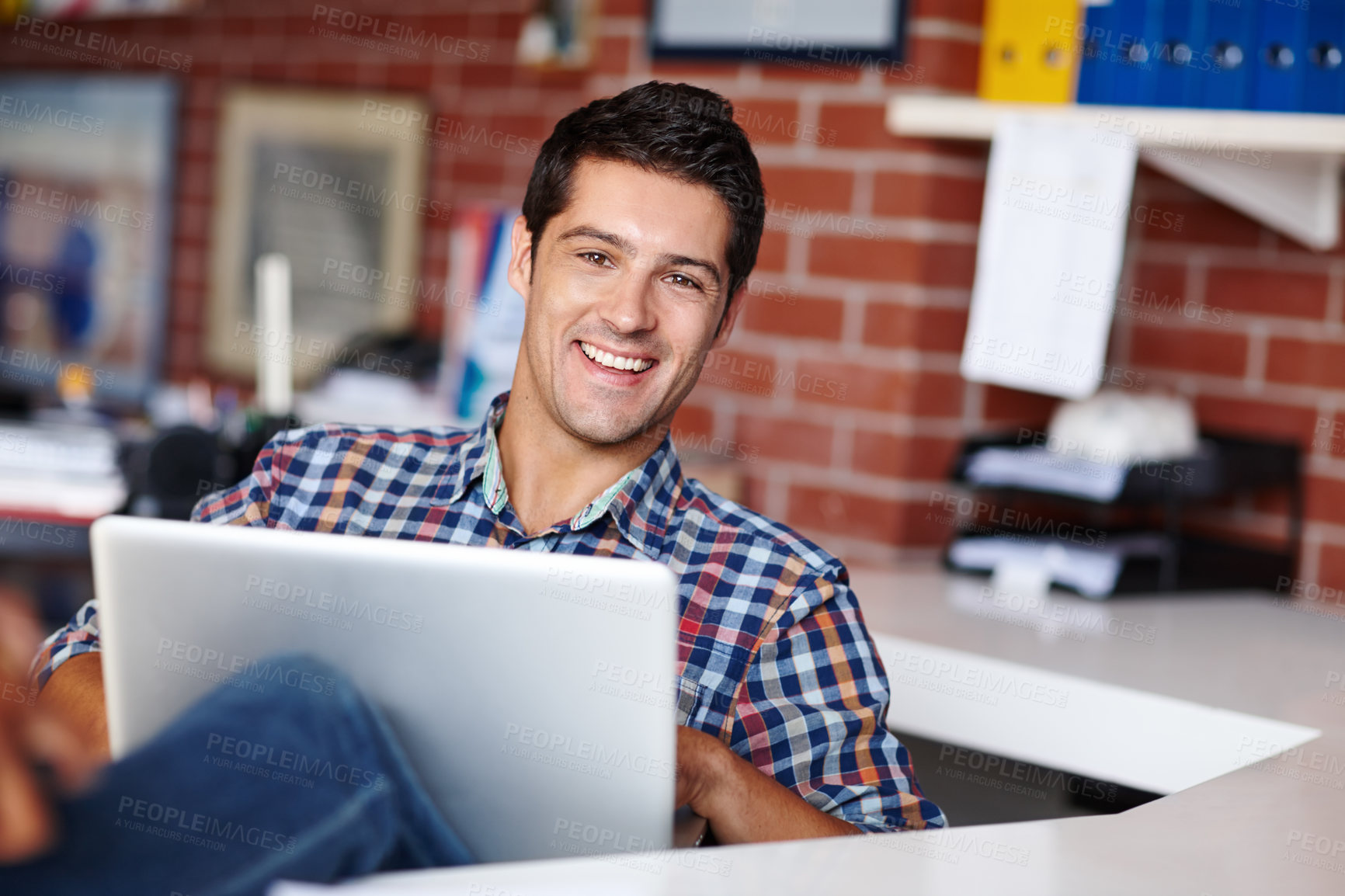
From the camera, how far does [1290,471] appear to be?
2061 millimetres

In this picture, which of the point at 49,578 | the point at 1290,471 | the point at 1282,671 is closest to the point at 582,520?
the point at 1282,671

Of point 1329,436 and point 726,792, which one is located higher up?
point 1329,436

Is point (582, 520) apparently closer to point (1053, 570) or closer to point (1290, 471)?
point (1053, 570)

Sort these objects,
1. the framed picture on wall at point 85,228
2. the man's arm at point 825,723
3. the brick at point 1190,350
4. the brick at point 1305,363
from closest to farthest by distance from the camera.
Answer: the man's arm at point 825,723 < the brick at point 1305,363 < the brick at point 1190,350 < the framed picture on wall at point 85,228

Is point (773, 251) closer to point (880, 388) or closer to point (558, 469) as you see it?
point (880, 388)

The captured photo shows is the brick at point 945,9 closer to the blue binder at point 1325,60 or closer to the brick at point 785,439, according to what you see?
the blue binder at point 1325,60

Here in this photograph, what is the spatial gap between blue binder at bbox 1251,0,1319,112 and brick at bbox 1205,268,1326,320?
14.4 inches

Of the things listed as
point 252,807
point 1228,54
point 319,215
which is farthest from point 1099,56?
point 319,215

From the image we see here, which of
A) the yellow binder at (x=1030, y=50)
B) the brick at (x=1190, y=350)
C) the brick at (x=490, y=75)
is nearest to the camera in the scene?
the yellow binder at (x=1030, y=50)

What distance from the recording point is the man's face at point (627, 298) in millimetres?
1340

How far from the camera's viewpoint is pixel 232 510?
1.39 metres

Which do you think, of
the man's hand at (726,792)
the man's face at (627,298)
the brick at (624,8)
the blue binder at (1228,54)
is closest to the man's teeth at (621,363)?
the man's face at (627,298)

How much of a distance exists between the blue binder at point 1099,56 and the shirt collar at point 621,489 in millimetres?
915

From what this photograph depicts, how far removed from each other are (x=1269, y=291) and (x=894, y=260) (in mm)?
553
